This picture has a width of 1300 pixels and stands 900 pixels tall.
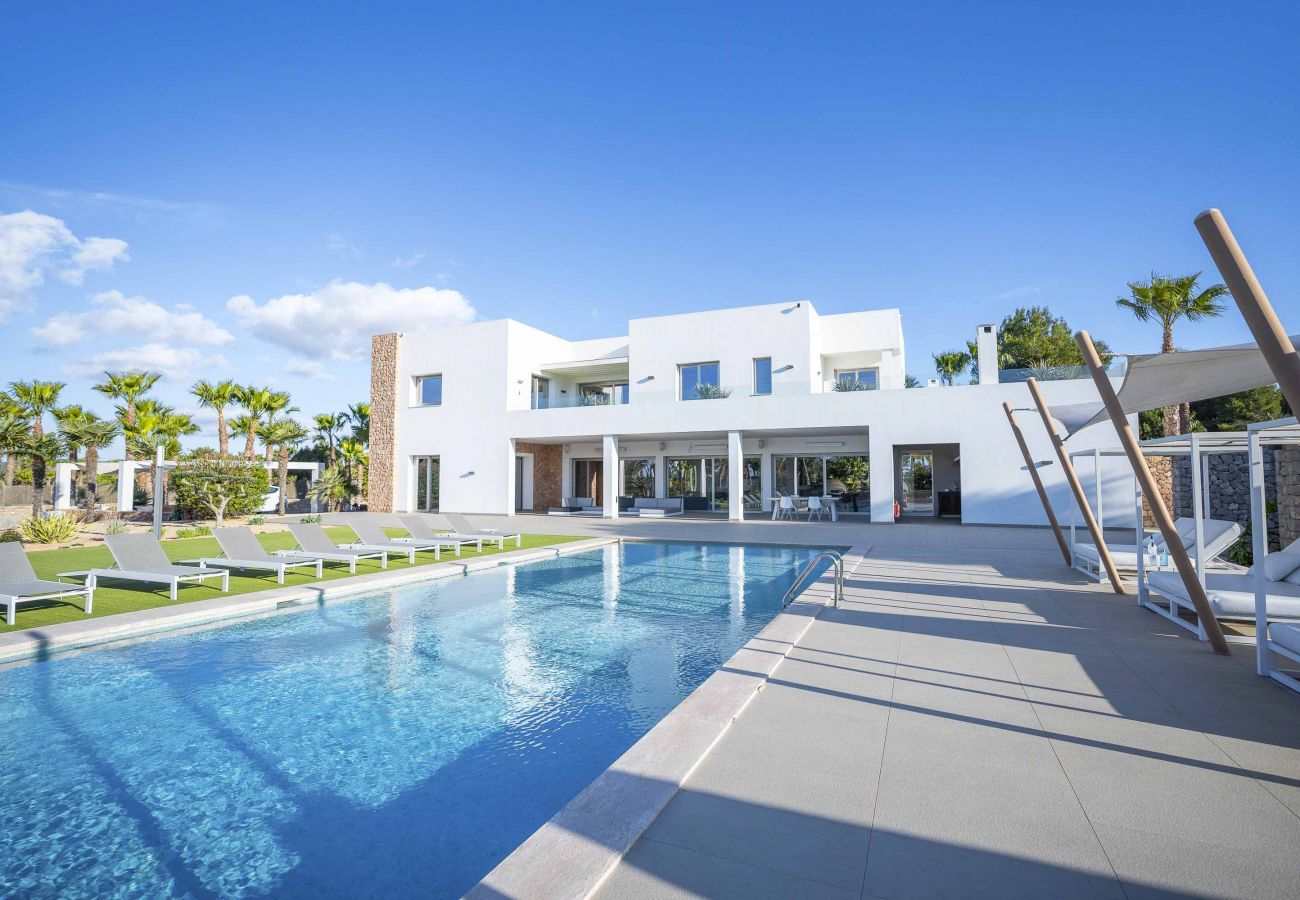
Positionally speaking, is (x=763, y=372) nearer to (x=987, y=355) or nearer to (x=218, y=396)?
(x=987, y=355)

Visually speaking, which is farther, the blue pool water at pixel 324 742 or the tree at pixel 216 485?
the tree at pixel 216 485

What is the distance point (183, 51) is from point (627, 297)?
1605 cm

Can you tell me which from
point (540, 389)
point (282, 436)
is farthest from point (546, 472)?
point (282, 436)

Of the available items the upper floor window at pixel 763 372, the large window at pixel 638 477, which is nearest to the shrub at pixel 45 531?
the large window at pixel 638 477

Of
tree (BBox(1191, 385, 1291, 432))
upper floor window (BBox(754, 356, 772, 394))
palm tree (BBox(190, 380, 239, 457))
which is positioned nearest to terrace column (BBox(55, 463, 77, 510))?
palm tree (BBox(190, 380, 239, 457))

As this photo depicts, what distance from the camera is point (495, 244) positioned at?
20375mm

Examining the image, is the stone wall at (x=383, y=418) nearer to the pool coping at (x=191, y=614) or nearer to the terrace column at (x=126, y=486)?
the terrace column at (x=126, y=486)

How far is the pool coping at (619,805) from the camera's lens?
213 cm

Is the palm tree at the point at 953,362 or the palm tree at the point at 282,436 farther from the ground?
the palm tree at the point at 953,362

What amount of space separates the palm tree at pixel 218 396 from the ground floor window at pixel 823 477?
2266 cm

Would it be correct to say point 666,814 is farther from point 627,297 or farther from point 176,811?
point 627,297

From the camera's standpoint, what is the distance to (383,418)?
26.5 m

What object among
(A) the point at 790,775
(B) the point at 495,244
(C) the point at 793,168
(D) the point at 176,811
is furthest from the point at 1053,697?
(B) the point at 495,244

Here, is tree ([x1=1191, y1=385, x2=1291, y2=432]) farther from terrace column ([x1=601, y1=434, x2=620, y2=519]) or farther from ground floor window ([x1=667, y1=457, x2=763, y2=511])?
terrace column ([x1=601, y1=434, x2=620, y2=519])
